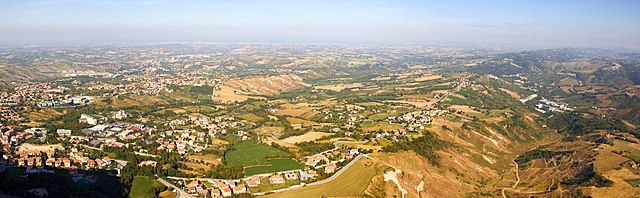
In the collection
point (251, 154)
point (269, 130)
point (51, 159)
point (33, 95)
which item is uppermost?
point (51, 159)

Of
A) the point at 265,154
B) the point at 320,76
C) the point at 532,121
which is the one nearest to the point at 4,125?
the point at 265,154

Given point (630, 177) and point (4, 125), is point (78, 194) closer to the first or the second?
point (4, 125)

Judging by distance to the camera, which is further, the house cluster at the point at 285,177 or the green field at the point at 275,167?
the green field at the point at 275,167

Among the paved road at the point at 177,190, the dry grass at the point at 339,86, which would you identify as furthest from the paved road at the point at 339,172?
the dry grass at the point at 339,86

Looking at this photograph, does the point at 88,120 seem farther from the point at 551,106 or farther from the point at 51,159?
the point at 551,106

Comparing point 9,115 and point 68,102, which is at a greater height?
point 9,115

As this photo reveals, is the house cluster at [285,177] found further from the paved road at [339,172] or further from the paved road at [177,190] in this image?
the paved road at [177,190]

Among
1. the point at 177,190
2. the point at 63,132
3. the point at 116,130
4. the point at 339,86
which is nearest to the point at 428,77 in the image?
the point at 339,86
